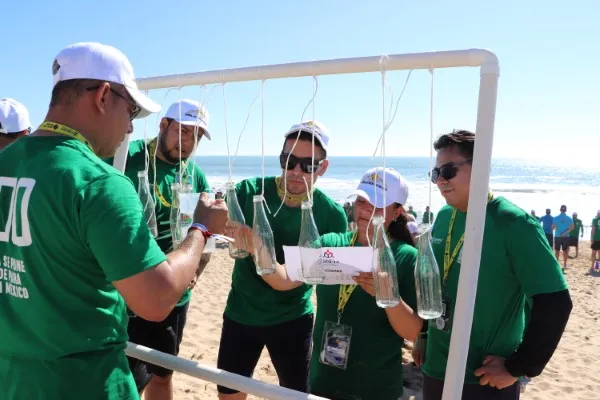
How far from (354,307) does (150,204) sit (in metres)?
1.14

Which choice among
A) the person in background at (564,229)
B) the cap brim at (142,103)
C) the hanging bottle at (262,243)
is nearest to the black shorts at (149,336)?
the hanging bottle at (262,243)

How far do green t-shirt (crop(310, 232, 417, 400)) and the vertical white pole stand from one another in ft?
1.57

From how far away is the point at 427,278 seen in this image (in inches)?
68.3

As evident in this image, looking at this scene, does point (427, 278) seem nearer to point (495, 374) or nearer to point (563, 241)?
point (495, 374)

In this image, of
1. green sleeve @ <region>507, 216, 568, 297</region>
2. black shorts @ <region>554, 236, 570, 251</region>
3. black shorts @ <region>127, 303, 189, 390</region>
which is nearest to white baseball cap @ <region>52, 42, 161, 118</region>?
green sleeve @ <region>507, 216, 568, 297</region>

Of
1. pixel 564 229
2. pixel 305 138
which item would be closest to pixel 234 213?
pixel 305 138

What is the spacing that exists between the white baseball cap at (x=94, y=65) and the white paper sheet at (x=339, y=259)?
30.6 inches

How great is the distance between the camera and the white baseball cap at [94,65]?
54.8 inches

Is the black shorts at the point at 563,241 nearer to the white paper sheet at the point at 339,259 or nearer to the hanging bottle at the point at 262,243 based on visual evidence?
the hanging bottle at the point at 262,243

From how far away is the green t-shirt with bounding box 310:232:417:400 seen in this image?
216cm

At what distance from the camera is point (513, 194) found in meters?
38.2

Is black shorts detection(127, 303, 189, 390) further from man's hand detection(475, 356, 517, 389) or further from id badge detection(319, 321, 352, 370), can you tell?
man's hand detection(475, 356, 517, 389)

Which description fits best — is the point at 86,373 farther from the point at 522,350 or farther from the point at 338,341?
the point at 522,350

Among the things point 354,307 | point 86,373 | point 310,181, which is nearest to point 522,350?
point 354,307
